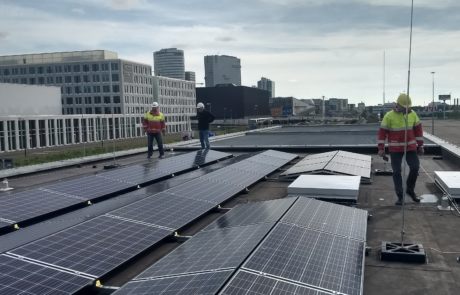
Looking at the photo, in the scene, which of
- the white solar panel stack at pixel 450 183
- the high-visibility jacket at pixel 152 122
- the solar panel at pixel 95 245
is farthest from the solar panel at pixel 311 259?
the high-visibility jacket at pixel 152 122

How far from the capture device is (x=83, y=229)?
8.55 metres

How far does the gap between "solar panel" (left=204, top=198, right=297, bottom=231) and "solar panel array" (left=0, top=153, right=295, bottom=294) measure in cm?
43

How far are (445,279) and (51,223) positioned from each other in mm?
7687

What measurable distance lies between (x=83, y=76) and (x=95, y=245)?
104609mm

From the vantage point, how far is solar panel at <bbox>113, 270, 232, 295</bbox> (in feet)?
18.1

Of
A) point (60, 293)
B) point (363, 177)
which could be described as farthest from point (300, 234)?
point (363, 177)

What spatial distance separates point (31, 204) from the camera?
11.2 m

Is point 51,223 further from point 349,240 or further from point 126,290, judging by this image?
point 349,240

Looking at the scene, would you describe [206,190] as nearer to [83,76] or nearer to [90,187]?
[90,187]

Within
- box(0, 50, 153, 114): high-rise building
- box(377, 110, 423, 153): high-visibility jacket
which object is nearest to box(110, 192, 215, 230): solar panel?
box(377, 110, 423, 153): high-visibility jacket

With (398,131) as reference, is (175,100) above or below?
above

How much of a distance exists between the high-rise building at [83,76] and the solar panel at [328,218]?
97217 millimetres

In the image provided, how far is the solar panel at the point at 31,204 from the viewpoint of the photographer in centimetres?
1033

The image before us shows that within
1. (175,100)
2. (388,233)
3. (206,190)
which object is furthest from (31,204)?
(175,100)
